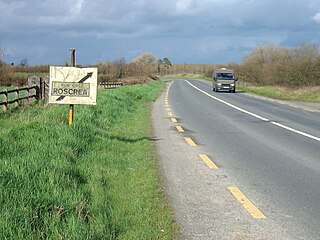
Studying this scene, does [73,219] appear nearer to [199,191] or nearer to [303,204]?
[199,191]

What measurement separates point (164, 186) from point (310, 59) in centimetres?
4005

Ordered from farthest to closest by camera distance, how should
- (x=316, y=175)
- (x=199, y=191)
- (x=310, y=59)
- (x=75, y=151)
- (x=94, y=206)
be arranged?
(x=310, y=59) → (x=75, y=151) → (x=316, y=175) → (x=199, y=191) → (x=94, y=206)

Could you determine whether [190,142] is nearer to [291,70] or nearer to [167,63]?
[291,70]

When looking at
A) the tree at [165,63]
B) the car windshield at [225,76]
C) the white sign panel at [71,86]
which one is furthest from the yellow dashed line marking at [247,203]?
the tree at [165,63]

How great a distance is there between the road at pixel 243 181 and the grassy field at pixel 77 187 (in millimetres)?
383

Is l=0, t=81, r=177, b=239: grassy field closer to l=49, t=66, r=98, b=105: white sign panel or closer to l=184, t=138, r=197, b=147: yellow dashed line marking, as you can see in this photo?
l=49, t=66, r=98, b=105: white sign panel

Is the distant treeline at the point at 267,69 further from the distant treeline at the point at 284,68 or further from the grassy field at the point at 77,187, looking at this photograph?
the grassy field at the point at 77,187

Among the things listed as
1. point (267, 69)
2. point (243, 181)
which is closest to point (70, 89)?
point (243, 181)

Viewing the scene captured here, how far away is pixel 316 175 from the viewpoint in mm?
7992

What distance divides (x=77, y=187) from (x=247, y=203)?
245 cm

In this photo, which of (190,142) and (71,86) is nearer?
(71,86)

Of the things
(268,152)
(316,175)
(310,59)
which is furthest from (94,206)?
(310,59)

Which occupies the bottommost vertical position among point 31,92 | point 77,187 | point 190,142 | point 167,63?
point 190,142

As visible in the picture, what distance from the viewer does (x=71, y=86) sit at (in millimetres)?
10344
